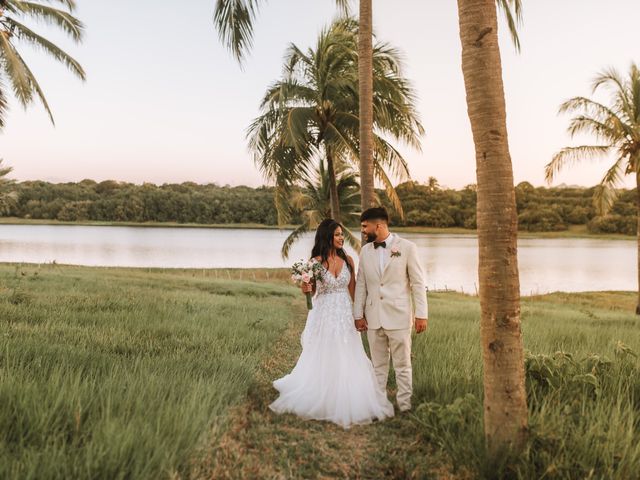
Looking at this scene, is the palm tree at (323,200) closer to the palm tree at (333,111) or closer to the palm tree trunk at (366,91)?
the palm tree at (333,111)

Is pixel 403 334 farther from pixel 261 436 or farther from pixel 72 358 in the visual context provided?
pixel 72 358

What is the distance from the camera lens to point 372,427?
428cm

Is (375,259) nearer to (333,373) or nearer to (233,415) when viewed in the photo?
(333,373)

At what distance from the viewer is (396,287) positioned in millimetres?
4570

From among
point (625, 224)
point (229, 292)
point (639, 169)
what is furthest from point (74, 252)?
point (625, 224)

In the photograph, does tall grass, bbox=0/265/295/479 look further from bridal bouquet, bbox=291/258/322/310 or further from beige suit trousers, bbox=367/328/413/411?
beige suit trousers, bbox=367/328/413/411

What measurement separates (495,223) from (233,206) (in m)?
92.4

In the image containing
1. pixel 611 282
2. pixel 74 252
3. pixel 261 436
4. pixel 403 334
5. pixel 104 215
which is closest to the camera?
pixel 261 436

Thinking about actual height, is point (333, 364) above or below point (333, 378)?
above

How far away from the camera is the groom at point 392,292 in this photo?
14.9ft

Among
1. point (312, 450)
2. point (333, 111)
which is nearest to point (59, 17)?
point (333, 111)

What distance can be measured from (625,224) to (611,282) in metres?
63.3

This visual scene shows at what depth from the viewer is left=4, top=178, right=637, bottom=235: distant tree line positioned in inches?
3339

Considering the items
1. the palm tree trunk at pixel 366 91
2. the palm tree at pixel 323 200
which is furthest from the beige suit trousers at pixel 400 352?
the palm tree at pixel 323 200
